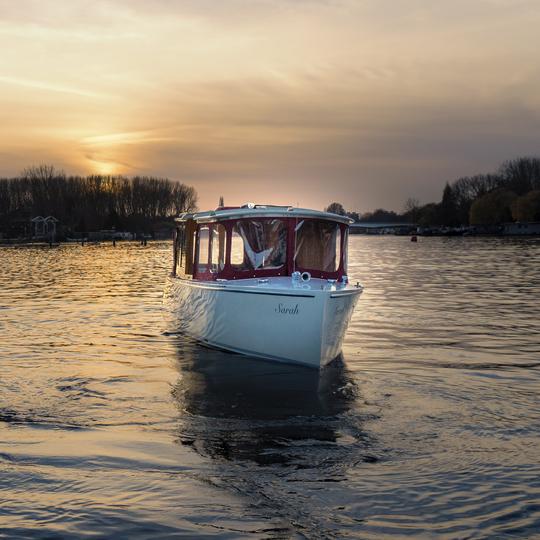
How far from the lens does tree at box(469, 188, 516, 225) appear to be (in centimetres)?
19238

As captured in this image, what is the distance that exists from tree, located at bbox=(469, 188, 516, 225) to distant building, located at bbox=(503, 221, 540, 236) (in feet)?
10.4

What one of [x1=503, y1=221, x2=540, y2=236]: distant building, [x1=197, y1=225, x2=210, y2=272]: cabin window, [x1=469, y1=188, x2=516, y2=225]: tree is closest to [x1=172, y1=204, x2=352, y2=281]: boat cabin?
[x1=197, y1=225, x2=210, y2=272]: cabin window

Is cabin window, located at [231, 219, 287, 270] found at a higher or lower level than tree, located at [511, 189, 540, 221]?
lower

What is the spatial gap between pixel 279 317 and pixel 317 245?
9.52 ft

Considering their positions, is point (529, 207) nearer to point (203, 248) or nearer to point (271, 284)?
point (203, 248)

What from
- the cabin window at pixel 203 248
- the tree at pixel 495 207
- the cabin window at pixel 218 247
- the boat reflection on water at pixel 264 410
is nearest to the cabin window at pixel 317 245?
the cabin window at pixel 218 247

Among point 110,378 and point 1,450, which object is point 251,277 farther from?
point 1,450

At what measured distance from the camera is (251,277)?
1723cm

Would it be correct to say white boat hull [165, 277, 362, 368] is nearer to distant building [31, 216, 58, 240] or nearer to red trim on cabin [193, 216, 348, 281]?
red trim on cabin [193, 216, 348, 281]

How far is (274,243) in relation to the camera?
1734 centimetres

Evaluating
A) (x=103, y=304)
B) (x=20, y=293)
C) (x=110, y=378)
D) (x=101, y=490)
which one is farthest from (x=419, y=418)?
(x=20, y=293)

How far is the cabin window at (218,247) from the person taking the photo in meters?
17.9

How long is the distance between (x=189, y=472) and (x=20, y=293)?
95.6 feet

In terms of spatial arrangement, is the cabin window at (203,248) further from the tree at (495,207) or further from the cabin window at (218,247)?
the tree at (495,207)
